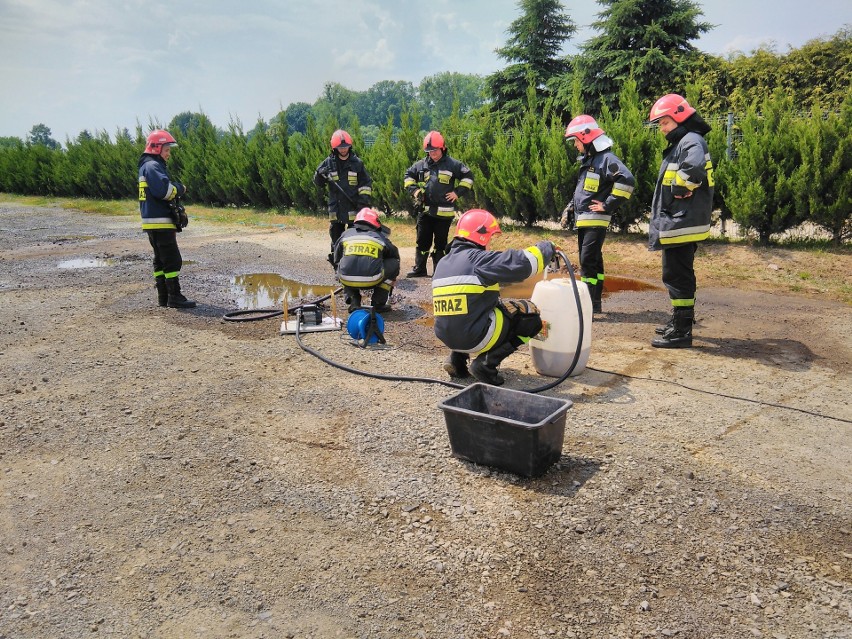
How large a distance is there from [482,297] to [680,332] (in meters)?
2.38

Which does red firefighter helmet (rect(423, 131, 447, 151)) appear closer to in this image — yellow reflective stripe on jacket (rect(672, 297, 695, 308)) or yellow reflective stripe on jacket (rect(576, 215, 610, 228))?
yellow reflective stripe on jacket (rect(576, 215, 610, 228))

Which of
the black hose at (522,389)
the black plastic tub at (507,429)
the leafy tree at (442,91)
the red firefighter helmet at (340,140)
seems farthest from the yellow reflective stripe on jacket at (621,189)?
the leafy tree at (442,91)

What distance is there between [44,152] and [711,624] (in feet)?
124

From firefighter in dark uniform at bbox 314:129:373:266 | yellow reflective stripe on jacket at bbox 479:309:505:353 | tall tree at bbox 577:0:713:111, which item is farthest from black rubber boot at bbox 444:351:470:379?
tall tree at bbox 577:0:713:111

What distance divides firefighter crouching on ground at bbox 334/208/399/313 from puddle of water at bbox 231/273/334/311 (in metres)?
1.64

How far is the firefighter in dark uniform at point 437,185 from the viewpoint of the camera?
927 centimetres

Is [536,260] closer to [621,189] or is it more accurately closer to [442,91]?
[621,189]

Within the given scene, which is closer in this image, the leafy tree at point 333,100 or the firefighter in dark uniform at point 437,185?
the firefighter in dark uniform at point 437,185

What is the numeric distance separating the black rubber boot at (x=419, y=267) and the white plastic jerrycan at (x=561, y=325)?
4764mm

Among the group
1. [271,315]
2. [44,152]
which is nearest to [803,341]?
[271,315]

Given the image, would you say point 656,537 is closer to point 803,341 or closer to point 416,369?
point 416,369

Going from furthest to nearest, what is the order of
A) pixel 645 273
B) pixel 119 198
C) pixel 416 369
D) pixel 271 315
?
pixel 119 198 → pixel 645 273 → pixel 271 315 → pixel 416 369

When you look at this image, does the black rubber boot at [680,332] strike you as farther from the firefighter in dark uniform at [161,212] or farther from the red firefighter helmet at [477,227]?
the firefighter in dark uniform at [161,212]

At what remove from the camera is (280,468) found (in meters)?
3.99
